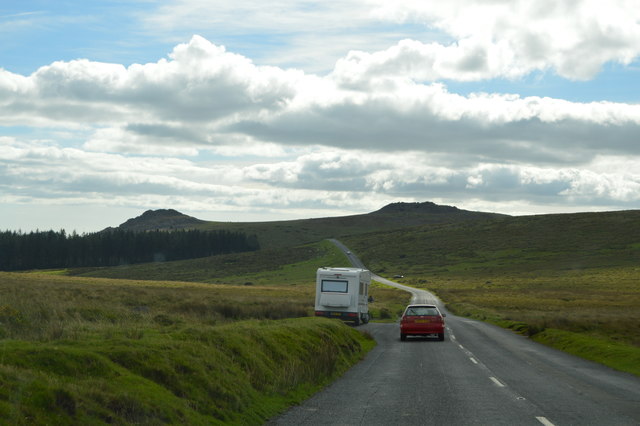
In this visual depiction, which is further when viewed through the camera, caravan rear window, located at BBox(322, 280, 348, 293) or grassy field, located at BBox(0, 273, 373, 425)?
caravan rear window, located at BBox(322, 280, 348, 293)

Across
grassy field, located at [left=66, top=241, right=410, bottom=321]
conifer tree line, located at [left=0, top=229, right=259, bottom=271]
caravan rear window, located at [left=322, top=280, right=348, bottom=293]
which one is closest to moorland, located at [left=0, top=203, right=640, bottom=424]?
caravan rear window, located at [left=322, top=280, right=348, bottom=293]

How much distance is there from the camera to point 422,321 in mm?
30438

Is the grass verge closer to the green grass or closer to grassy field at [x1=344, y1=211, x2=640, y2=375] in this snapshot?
grassy field at [x1=344, y1=211, x2=640, y2=375]

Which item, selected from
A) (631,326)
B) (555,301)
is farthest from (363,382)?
(555,301)

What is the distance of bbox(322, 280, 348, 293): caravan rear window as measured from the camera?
3975 cm

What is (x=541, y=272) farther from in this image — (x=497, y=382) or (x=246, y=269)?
(x=497, y=382)

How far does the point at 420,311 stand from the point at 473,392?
16053mm

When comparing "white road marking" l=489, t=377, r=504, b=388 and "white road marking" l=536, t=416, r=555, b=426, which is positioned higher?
"white road marking" l=536, t=416, r=555, b=426

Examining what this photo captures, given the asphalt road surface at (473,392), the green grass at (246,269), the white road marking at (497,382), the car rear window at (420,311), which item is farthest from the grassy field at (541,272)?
the green grass at (246,269)

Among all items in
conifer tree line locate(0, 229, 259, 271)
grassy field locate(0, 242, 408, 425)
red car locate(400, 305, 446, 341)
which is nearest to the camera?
grassy field locate(0, 242, 408, 425)

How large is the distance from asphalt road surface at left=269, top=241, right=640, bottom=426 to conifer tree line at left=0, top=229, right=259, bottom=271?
15344cm

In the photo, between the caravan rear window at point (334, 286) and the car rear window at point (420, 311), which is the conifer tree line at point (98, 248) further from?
the car rear window at point (420, 311)

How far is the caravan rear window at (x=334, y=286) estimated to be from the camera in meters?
39.8

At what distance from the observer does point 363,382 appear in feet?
52.7
